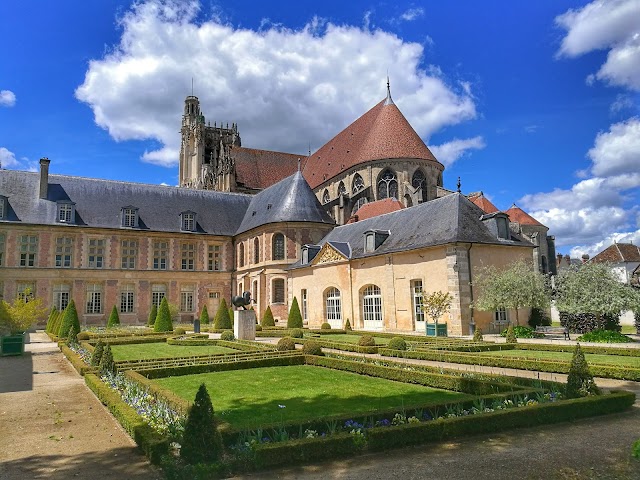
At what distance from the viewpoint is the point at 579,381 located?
275 inches

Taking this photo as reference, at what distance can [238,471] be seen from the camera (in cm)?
474

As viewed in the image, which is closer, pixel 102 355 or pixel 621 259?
pixel 102 355

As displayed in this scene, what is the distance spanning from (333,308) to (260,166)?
1130 inches

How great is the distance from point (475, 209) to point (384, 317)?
6.86 meters

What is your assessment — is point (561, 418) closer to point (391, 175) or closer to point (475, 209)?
point (475, 209)

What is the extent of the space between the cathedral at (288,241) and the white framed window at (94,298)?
0.14 m

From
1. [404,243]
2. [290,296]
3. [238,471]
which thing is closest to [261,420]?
[238,471]

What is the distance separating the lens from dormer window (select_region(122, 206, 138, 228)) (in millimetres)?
33281

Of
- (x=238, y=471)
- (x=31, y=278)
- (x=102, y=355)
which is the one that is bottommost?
(x=238, y=471)

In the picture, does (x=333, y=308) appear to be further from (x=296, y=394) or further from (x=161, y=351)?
(x=296, y=394)

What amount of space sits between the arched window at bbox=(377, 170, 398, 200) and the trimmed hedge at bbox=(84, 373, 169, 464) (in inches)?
1231

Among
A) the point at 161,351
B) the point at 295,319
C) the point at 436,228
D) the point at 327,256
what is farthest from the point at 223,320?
the point at 436,228

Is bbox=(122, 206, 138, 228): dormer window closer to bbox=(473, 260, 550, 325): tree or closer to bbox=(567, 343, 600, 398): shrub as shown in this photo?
bbox=(473, 260, 550, 325): tree

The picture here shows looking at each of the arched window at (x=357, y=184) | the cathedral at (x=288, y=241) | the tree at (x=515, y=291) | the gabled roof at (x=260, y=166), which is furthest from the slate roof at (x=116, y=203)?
the tree at (x=515, y=291)
